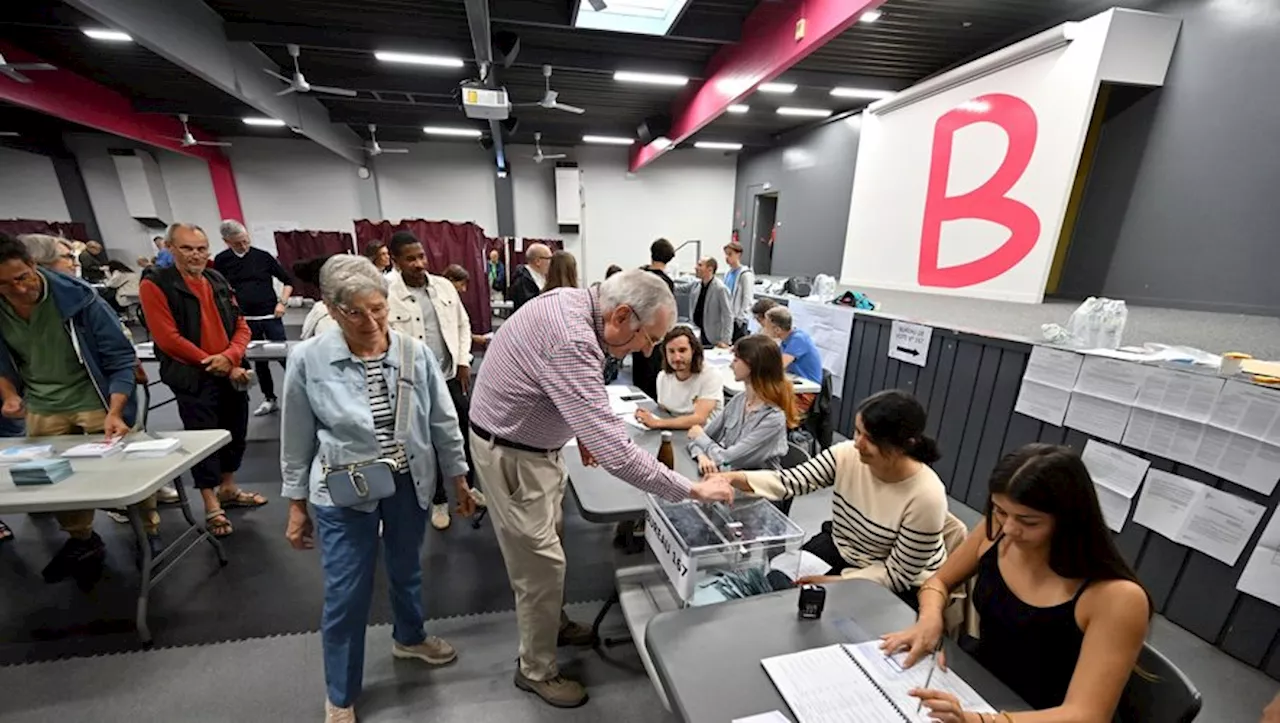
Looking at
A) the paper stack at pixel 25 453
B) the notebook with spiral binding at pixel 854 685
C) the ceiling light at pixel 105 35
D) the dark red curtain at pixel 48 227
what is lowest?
the paper stack at pixel 25 453

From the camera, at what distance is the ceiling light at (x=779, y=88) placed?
18.7ft

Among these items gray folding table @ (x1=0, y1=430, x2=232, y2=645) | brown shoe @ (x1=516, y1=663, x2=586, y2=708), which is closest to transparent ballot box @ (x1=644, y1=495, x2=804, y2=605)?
brown shoe @ (x1=516, y1=663, x2=586, y2=708)

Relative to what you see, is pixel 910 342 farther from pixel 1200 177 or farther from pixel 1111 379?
pixel 1200 177

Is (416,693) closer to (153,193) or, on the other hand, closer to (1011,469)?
(1011,469)

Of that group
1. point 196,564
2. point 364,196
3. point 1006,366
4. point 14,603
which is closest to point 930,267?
point 1006,366

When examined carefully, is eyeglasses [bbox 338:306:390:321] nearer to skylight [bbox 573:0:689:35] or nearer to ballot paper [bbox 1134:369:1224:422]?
ballot paper [bbox 1134:369:1224:422]

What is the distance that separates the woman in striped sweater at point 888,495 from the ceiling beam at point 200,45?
5.70 metres

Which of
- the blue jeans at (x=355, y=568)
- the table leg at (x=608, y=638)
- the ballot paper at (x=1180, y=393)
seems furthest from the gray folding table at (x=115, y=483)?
the ballot paper at (x=1180, y=393)

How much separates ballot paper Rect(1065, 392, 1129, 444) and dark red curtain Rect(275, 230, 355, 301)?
1096 centimetres

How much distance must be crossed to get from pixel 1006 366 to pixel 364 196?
1186cm

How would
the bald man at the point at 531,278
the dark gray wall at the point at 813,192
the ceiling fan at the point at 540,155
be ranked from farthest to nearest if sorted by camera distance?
the ceiling fan at the point at 540,155, the dark gray wall at the point at 813,192, the bald man at the point at 531,278

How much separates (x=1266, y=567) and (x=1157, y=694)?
1704 millimetres

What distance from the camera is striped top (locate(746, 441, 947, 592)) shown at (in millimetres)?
1442

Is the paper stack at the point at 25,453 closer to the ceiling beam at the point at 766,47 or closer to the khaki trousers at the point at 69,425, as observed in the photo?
the khaki trousers at the point at 69,425
